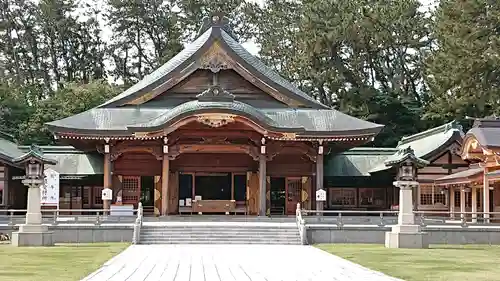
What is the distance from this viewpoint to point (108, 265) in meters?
17.5

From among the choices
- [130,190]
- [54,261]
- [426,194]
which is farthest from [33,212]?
[426,194]

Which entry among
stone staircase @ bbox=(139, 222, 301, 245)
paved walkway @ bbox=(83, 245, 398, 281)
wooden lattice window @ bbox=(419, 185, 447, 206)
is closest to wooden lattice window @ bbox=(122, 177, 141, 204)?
stone staircase @ bbox=(139, 222, 301, 245)

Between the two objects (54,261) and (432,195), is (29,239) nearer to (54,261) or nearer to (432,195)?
(54,261)

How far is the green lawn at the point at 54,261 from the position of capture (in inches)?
590

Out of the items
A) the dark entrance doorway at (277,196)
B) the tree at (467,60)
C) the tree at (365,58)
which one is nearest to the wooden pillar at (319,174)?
the dark entrance doorway at (277,196)

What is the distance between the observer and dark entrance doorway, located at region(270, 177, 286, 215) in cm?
3662

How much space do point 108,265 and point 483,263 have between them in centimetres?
899

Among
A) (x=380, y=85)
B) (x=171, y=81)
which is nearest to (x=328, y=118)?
(x=171, y=81)

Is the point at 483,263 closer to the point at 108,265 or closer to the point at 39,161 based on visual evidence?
the point at 108,265

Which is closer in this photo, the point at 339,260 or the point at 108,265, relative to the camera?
the point at 108,265

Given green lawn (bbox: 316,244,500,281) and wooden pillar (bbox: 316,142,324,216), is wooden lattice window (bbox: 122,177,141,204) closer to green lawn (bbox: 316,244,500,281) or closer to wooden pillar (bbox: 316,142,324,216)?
wooden pillar (bbox: 316,142,324,216)

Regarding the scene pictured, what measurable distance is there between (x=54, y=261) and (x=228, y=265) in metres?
4.25

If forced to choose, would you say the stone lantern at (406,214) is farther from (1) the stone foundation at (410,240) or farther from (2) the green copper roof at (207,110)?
(2) the green copper roof at (207,110)

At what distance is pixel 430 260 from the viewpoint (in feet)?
63.0
